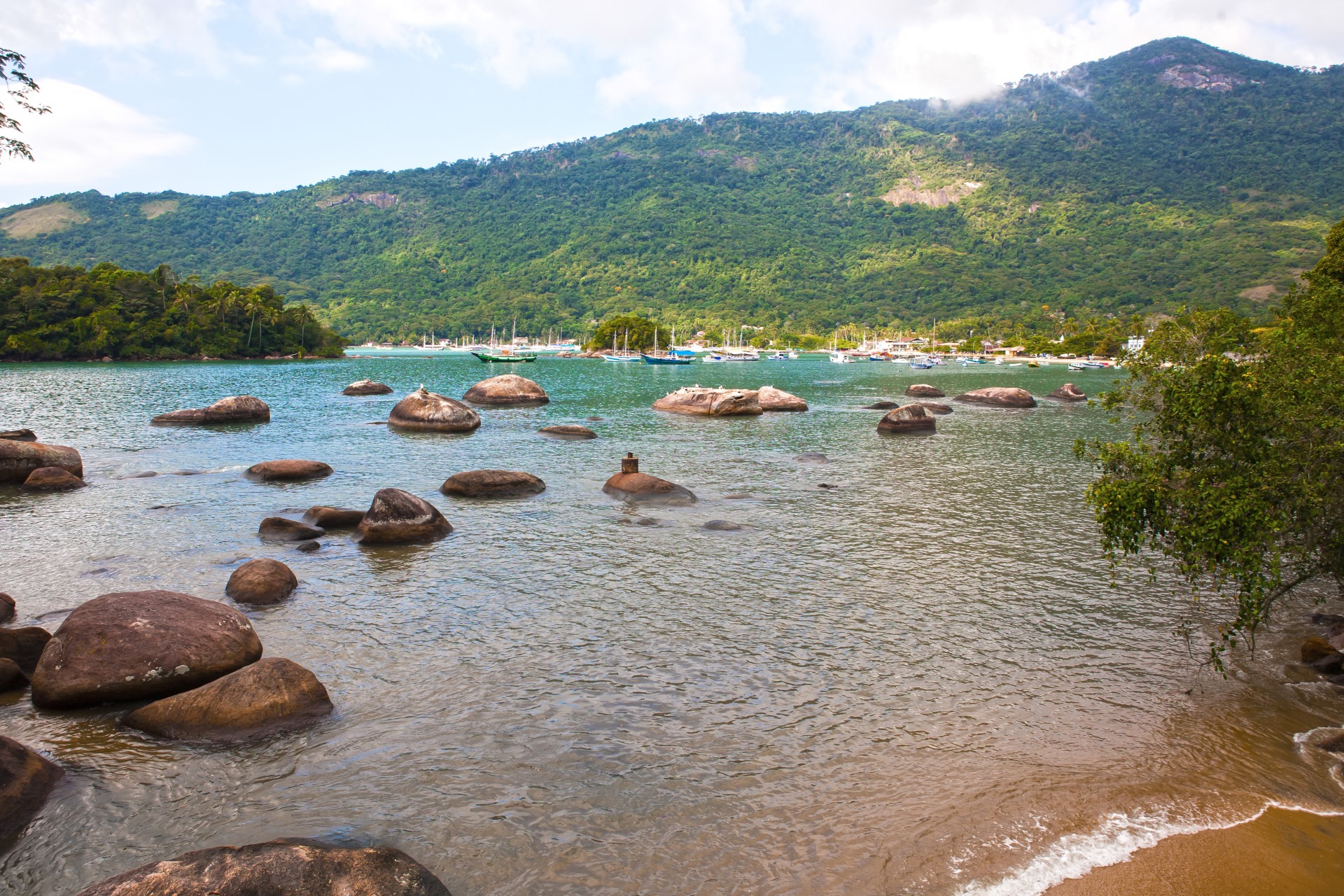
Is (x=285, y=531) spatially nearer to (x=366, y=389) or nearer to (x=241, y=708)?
(x=241, y=708)

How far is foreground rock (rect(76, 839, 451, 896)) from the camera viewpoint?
5668 mm

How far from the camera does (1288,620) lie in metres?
13.1

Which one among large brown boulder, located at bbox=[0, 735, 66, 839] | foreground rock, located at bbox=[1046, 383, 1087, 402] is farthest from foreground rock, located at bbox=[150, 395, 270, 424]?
foreground rock, located at bbox=[1046, 383, 1087, 402]

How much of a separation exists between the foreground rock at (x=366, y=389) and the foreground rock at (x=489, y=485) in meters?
44.7

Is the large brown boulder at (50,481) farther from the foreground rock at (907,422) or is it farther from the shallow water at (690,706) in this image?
the foreground rock at (907,422)

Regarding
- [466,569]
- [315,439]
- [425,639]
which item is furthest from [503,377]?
[425,639]

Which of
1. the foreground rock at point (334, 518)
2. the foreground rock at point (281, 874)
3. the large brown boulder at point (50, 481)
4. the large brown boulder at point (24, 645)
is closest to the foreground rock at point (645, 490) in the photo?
the foreground rock at point (334, 518)

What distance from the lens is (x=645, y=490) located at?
23.9 m

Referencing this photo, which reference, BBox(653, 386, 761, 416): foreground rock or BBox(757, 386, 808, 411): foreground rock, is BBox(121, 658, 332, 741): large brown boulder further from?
BBox(757, 386, 808, 411): foreground rock

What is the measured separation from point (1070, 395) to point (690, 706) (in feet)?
233

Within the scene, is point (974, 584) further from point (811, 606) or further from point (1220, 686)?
point (1220, 686)

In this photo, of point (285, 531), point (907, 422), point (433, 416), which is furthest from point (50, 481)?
point (907, 422)

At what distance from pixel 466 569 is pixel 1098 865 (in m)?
12.7

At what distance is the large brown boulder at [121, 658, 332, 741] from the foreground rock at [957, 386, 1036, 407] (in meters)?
61.1
